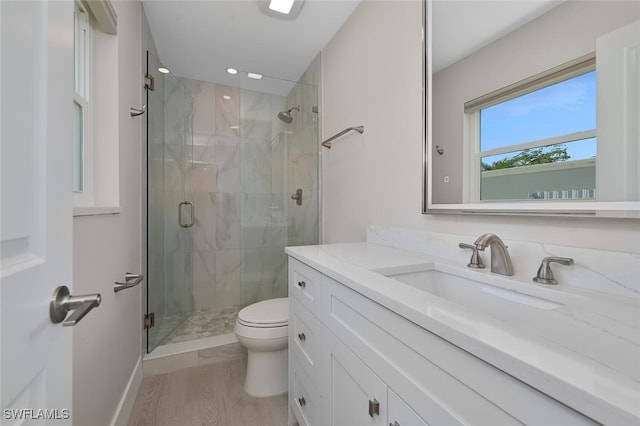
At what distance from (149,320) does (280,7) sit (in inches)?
89.9

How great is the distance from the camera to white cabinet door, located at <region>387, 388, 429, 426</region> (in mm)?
567

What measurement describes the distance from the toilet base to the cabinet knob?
1.00m

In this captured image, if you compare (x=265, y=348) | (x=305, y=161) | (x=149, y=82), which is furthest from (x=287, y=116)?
(x=265, y=348)

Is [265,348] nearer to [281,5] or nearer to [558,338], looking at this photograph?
[558,338]

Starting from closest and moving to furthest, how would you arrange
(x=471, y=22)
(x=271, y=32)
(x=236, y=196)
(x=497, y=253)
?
(x=497, y=253)
(x=471, y=22)
(x=271, y=32)
(x=236, y=196)

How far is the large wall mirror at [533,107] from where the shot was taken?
684mm

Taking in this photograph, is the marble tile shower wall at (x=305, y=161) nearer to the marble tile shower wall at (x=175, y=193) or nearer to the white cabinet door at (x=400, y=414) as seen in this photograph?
the marble tile shower wall at (x=175, y=193)

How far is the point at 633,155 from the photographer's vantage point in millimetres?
655

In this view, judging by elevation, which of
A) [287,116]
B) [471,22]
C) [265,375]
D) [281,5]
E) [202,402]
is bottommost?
[202,402]

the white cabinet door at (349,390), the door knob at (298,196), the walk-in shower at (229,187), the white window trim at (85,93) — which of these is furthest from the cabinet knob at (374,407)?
the door knob at (298,196)

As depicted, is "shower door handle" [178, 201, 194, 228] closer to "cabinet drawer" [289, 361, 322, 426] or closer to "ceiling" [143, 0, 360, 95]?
"ceiling" [143, 0, 360, 95]

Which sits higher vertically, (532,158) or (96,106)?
(96,106)

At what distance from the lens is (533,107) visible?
2.82ft

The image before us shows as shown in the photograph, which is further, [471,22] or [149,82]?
[149,82]
